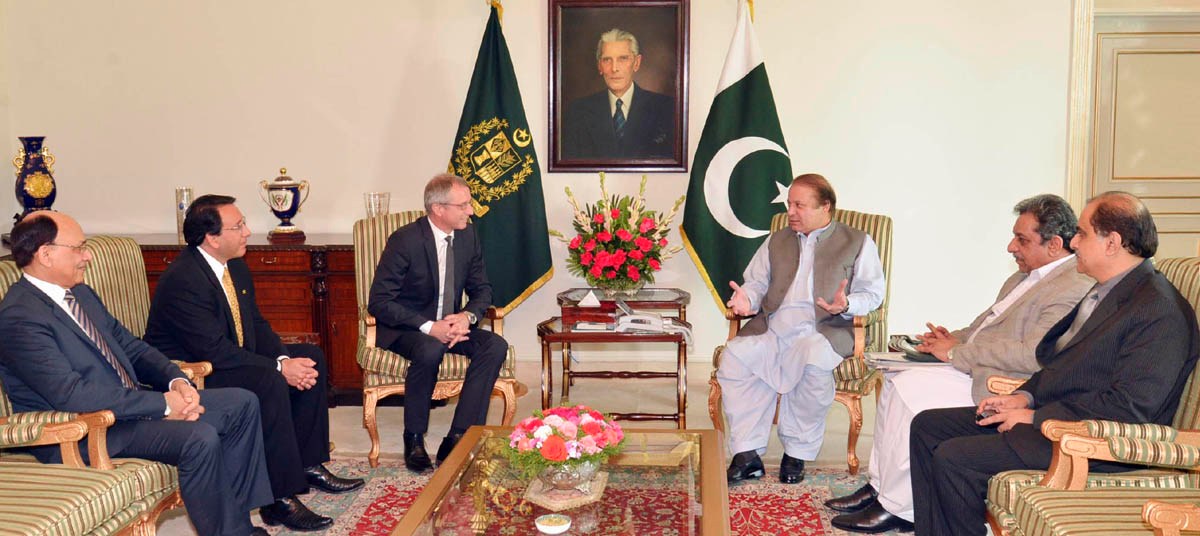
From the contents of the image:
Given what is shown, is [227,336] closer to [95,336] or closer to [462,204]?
[95,336]

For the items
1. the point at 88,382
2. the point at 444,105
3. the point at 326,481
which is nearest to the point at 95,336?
the point at 88,382

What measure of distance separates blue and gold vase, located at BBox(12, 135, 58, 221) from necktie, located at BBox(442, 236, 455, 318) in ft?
8.35

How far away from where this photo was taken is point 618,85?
6.10 meters

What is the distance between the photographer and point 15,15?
6172 millimetres

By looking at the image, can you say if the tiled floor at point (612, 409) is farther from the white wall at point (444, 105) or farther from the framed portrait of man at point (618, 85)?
the framed portrait of man at point (618, 85)

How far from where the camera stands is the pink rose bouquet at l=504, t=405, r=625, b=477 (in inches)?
119

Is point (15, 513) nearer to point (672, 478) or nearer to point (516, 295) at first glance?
point (672, 478)

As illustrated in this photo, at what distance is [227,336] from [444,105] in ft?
8.19

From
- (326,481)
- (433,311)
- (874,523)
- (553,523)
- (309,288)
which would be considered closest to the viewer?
(553,523)

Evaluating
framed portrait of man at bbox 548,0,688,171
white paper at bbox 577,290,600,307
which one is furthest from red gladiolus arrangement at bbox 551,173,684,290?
framed portrait of man at bbox 548,0,688,171

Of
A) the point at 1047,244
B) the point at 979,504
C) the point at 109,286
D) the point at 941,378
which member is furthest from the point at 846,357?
the point at 109,286

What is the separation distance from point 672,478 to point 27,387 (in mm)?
2046

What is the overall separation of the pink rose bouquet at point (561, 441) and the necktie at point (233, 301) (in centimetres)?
152

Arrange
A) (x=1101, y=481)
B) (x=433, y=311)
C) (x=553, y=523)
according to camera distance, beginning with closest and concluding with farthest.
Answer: (x=553, y=523), (x=1101, y=481), (x=433, y=311)
